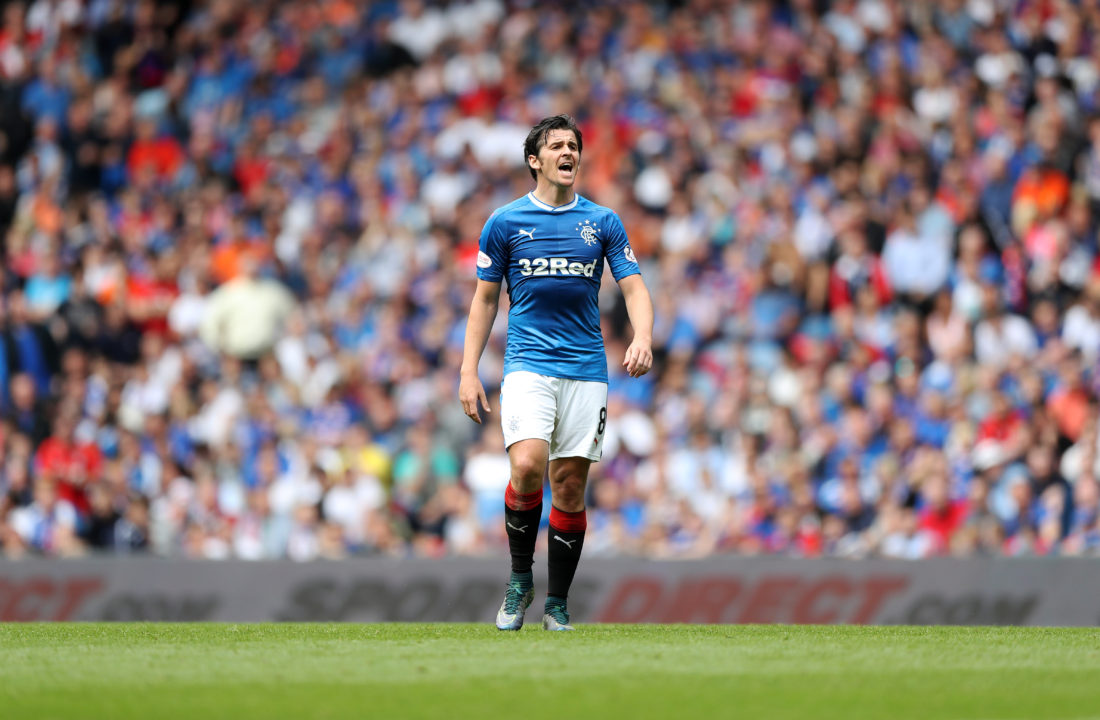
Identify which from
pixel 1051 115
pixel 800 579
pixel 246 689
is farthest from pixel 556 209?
pixel 1051 115

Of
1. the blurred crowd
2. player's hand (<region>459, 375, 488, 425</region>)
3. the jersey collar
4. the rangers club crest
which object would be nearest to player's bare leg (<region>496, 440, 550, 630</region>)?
player's hand (<region>459, 375, 488, 425</region>)

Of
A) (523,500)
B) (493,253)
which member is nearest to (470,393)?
(523,500)

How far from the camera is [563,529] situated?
728 cm

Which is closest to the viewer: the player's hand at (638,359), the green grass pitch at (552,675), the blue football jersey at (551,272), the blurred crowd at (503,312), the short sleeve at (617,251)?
the green grass pitch at (552,675)

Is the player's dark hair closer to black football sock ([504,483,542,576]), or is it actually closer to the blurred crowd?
black football sock ([504,483,542,576])

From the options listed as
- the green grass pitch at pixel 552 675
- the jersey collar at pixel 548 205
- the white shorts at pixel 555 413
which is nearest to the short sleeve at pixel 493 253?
the jersey collar at pixel 548 205

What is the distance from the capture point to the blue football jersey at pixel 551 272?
7.14 m

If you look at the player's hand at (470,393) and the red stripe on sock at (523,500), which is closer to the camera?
the player's hand at (470,393)

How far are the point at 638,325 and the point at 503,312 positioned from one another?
822cm

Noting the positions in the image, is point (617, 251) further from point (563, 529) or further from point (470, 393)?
point (563, 529)

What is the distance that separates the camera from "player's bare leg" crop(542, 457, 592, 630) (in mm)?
7215

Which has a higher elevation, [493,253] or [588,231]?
[588,231]

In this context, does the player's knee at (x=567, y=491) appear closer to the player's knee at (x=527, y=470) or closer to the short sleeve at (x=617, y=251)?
the player's knee at (x=527, y=470)

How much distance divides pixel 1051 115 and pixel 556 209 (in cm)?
945
